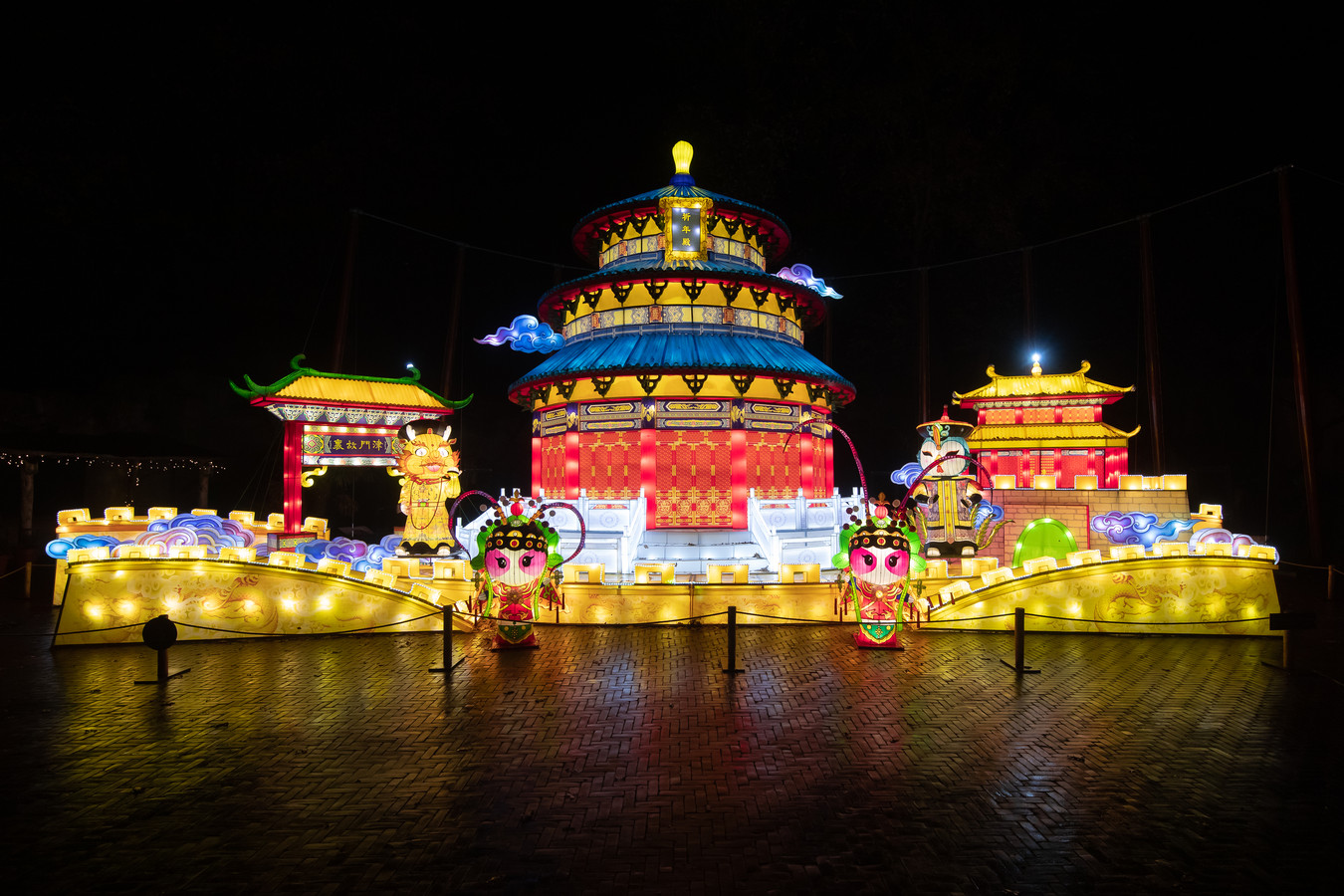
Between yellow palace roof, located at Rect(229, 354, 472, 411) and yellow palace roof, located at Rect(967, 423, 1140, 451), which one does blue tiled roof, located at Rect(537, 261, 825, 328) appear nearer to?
yellow palace roof, located at Rect(229, 354, 472, 411)

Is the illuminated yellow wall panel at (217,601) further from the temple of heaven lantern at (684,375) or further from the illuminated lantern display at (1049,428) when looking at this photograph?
the illuminated lantern display at (1049,428)

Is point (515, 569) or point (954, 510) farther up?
point (954, 510)

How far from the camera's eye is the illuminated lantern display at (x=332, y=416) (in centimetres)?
1633

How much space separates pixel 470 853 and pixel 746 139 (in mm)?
32172

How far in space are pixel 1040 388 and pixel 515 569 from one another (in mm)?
22475

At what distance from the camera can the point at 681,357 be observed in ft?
54.2

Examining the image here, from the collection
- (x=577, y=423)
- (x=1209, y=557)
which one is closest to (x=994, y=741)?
(x=1209, y=557)

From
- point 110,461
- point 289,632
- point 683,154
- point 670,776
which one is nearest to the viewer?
point 670,776

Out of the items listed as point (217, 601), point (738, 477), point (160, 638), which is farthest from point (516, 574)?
point (738, 477)

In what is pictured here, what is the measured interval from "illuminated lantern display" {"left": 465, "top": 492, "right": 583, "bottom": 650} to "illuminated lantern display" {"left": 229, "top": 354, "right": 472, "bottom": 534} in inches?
251

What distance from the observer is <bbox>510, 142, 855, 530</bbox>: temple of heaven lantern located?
16.8 m

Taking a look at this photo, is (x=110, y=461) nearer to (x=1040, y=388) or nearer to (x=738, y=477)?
(x=738, y=477)

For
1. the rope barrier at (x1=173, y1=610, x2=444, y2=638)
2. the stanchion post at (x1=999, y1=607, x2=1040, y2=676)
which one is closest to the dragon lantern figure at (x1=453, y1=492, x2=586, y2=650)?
the rope barrier at (x1=173, y1=610, x2=444, y2=638)

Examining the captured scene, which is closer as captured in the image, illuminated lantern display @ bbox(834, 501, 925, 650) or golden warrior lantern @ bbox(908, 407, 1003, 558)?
illuminated lantern display @ bbox(834, 501, 925, 650)
